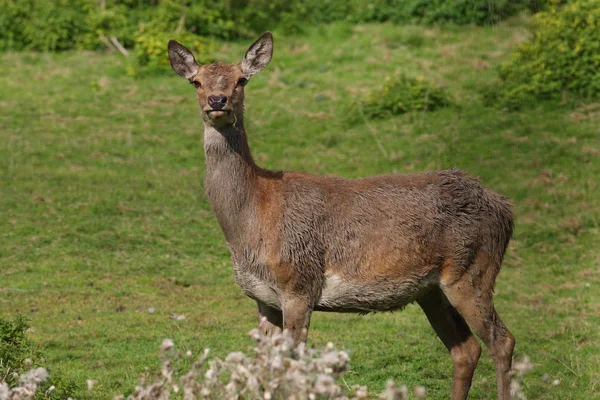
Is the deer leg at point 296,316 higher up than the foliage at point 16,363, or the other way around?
the deer leg at point 296,316

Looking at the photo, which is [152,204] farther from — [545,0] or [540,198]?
[545,0]

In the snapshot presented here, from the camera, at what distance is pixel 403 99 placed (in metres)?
18.4

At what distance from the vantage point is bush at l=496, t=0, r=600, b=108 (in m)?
17.9

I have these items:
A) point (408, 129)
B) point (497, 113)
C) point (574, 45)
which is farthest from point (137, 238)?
point (574, 45)

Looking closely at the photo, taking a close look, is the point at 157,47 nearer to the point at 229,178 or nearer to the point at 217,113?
Result: the point at 229,178

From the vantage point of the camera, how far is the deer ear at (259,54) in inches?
340

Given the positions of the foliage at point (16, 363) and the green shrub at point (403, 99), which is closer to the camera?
the foliage at point (16, 363)

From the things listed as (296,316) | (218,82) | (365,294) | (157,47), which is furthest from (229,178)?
(157,47)

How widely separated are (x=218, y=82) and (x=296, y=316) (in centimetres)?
181

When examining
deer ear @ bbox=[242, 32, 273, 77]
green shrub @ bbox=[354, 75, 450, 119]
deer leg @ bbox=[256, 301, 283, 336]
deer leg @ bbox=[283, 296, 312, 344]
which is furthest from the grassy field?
deer ear @ bbox=[242, 32, 273, 77]

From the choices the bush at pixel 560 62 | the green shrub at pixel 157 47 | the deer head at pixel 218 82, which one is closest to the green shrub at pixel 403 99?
the bush at pixel 560 62

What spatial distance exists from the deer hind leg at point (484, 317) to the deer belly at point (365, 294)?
0.86ft

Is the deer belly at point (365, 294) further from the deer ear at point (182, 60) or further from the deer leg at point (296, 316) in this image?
the deer ear at point (182, 60)

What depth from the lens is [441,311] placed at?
8.93 meters
